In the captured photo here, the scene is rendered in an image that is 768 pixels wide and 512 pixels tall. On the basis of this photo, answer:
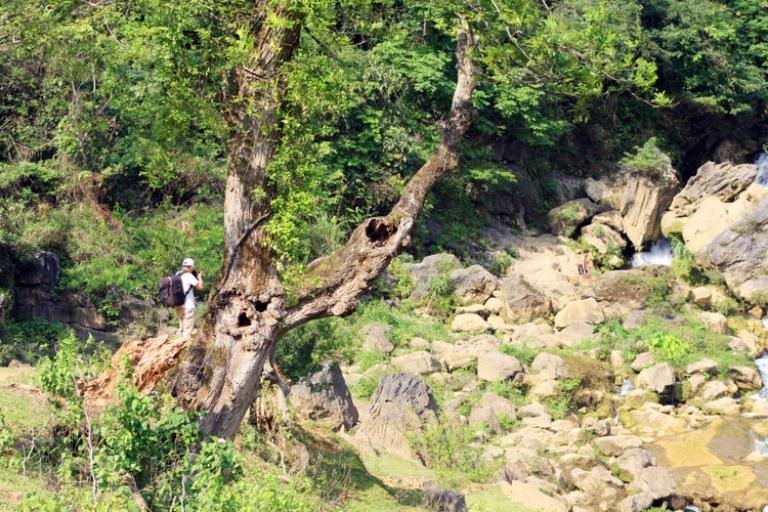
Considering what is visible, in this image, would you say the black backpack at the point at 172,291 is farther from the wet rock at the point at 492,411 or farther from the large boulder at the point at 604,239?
the large boulder at the point at 604,239

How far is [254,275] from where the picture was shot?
31.0 ft

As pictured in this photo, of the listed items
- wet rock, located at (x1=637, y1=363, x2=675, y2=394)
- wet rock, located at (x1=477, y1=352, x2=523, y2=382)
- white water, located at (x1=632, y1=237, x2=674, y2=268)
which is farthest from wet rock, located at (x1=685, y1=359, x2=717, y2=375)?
white water, located at (x1=632, y1=237, x2=674, y2=268)

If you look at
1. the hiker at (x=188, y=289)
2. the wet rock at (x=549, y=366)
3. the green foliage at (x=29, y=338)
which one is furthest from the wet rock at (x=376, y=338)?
the hiker at (x=188, y=289)

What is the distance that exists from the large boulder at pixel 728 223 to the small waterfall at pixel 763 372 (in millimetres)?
3043

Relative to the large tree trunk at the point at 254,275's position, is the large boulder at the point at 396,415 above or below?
below

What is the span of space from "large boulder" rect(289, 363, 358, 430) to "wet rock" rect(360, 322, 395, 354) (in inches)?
219

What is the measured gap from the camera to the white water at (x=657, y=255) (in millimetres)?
31464

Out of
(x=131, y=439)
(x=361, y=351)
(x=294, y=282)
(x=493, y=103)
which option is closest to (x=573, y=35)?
(x=294, y=282)

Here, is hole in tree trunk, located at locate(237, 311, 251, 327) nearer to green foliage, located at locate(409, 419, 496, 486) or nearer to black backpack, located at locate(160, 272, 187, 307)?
black backpack, located at locate(160, 272, 187, 307)

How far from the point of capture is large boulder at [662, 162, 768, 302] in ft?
93.1

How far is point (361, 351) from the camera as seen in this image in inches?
837

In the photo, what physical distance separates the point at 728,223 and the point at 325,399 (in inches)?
724

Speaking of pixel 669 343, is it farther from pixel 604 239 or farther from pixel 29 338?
pixel 29 338

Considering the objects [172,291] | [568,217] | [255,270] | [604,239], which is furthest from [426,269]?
[255,270]
